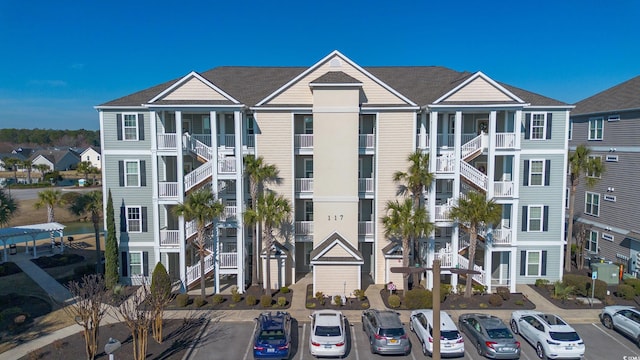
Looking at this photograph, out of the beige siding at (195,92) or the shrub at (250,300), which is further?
the beige siding at (195,92)

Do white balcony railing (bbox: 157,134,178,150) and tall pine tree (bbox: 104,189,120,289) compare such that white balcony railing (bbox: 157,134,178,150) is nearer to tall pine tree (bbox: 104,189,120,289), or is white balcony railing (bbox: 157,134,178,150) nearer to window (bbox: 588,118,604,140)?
tall pine tree (bbox: 104,189,120,289)

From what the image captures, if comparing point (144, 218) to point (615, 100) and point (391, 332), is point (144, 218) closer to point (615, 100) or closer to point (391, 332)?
point (391, 332)

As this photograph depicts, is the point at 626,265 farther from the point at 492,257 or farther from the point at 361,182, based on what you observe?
the point at 361,182

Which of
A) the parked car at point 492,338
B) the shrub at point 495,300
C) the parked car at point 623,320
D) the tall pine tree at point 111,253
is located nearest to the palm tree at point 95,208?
the tall pine tree at point 111,253

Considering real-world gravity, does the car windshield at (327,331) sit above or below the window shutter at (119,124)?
below

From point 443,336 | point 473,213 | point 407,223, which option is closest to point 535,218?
point 473,213

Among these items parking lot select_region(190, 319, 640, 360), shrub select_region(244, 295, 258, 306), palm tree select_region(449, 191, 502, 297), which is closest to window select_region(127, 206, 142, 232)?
shrub select_region(244, 295, 258, 306)

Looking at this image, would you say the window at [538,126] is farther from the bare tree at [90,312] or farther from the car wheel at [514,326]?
the bare tree at [90,312]
